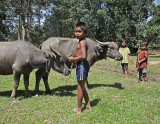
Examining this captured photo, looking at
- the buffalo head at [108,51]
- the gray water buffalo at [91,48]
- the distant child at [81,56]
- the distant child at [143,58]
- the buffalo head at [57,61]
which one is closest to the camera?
the distant child at [81,56]

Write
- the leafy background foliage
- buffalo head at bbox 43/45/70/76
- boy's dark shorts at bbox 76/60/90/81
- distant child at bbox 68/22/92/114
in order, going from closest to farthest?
distant child at bbox 68/22/92/114
boy's dark shorts at bbox 76/60/90/81
buffalo head at bbox 43/45/70/76
the leafy background foliage

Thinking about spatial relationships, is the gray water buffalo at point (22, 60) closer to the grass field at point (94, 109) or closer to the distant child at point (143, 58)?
the grass field at point (94, 109)

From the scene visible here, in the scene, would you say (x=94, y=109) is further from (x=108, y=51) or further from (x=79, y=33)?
(x=108, y=51)

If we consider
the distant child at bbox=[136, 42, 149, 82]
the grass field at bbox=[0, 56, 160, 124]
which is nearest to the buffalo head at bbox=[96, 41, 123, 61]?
the distant child at bbox=[136, 42, 149, 82]

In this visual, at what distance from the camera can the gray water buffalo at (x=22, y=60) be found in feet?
19.5

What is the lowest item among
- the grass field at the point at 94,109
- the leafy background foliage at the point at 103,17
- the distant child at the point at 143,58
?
the grass field at the point at 94,109

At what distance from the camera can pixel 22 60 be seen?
601 centimetres

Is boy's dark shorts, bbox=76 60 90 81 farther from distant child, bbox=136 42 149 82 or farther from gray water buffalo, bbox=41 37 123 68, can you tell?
distant child, bbox=136 42 149 82

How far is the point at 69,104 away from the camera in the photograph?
18.1 feet

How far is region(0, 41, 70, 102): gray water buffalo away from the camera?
5957mm

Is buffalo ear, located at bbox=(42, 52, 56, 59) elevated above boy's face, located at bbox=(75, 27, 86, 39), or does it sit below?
below

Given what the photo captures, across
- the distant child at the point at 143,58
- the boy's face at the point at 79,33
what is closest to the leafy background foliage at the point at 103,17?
the distant child at the point at 143,58

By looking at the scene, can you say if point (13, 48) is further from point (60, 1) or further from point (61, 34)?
point (61, 34)


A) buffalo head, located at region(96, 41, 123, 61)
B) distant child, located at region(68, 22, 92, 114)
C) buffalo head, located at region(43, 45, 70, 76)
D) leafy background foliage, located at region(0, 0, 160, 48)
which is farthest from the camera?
leafy background foliage, located at region(0, 0, 160, 48)
